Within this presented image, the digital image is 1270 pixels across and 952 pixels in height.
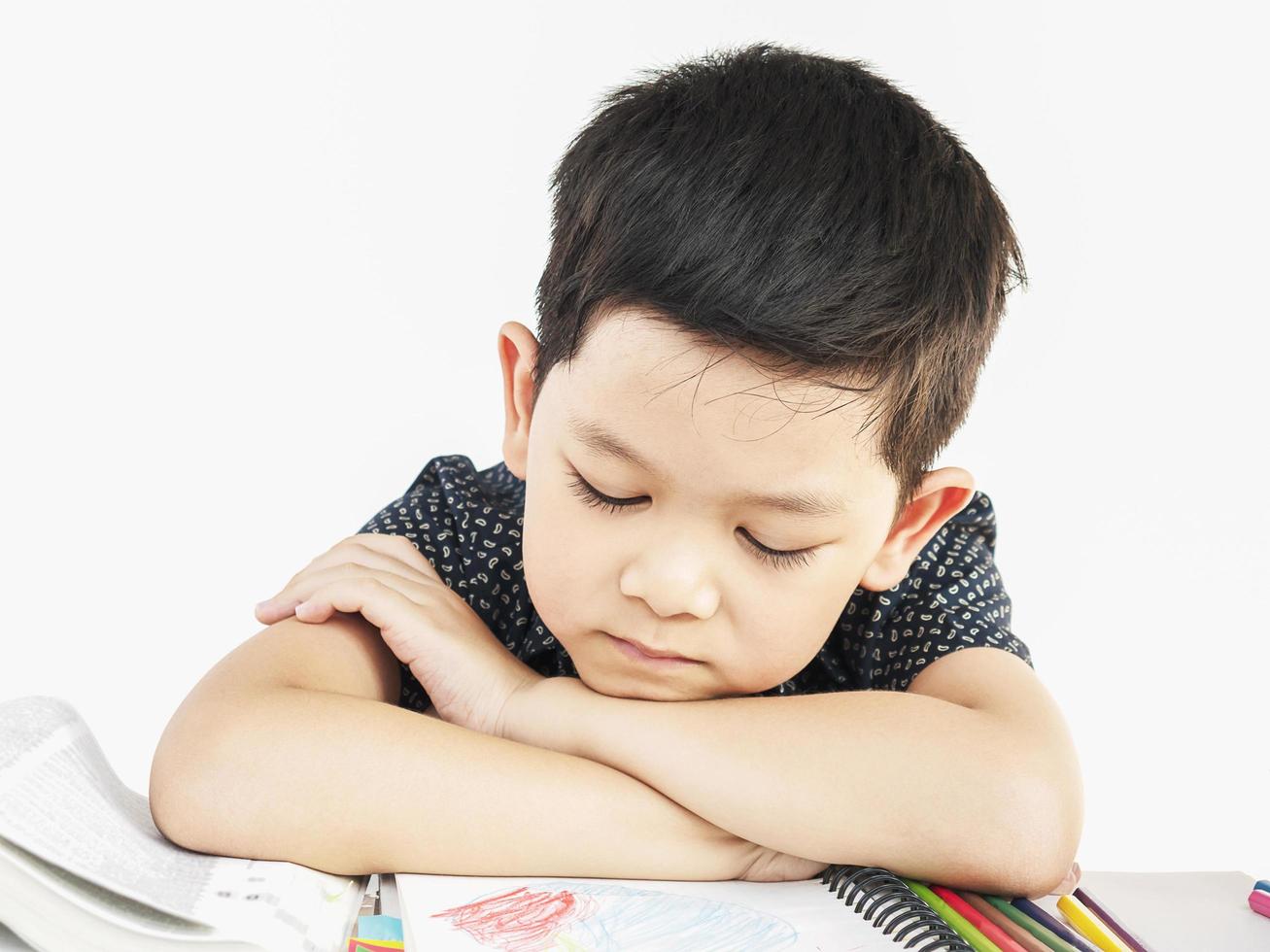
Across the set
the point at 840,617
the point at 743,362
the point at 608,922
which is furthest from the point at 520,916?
the point at 840,617

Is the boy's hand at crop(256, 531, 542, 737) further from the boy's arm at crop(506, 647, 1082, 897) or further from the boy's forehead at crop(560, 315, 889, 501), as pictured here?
the boy's forehead at crop(560, 315, 889, 501)

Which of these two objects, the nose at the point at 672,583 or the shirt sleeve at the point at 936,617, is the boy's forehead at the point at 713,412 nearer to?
the nose at the point at 672,583

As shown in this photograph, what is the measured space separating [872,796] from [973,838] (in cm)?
6

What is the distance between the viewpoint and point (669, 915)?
0.64m

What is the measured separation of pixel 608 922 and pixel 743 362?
302 mm

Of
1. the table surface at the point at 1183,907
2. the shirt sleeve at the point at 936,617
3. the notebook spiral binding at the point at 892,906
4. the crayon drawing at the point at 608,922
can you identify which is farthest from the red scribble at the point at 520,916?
the shirt sleeve at the point at 936,617

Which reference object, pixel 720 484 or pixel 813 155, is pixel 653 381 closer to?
pixel 720 484

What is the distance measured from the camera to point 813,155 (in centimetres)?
77

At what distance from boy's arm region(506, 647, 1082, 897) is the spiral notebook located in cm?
3

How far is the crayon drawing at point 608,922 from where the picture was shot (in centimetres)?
59

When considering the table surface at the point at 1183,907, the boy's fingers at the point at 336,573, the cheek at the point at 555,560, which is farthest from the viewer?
the boy's fingers at the point at 336,573

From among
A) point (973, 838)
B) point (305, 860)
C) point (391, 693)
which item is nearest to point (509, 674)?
point (391, 693)

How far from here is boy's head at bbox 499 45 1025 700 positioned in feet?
2.32

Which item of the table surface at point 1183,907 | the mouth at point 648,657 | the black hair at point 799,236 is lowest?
the table surface at point 1183,907
